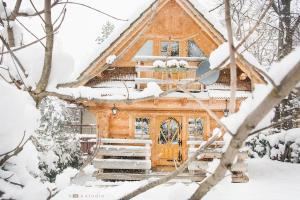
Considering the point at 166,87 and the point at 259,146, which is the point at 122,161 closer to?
the point at 166,87

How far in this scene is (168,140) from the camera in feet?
41.9

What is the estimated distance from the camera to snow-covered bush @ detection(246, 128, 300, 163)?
43.0 feet

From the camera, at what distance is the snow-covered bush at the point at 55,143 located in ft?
43.9

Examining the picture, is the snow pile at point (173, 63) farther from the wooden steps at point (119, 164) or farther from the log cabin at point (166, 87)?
the wooden steps at point (119, 164)

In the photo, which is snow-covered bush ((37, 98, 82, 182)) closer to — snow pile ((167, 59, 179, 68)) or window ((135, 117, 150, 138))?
window ((135, 117, 150, 138))

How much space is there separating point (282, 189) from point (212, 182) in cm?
867

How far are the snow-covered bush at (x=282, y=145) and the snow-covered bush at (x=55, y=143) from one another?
8.41 metres

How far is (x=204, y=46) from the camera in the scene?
41.8 feet

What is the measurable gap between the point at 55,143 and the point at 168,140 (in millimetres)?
5123

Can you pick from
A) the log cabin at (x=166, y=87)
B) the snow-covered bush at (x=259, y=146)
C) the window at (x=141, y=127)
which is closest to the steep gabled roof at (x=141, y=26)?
the log cabin at (x=166, y=87)

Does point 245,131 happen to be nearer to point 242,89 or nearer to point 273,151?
point 242,89

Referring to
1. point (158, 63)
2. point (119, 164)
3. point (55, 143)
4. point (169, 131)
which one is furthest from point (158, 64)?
point (55, 143)

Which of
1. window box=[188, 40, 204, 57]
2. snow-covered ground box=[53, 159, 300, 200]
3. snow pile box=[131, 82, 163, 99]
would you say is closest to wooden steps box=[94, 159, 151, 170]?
snow-covered ground box=[53, 159, 300, 200]

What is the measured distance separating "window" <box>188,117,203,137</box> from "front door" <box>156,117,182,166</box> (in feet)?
1.33
